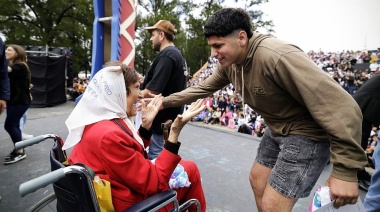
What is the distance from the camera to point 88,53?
19234 mm

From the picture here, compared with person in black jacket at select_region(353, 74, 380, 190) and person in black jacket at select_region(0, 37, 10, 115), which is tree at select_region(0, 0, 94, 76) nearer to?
person in black jacket at select_region(0, 37, 10, 115)

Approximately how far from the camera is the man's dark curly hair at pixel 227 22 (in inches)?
52.6

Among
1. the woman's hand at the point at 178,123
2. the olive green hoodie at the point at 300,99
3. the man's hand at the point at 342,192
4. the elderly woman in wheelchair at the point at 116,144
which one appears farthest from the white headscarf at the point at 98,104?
the man's hand at the point at 342,192

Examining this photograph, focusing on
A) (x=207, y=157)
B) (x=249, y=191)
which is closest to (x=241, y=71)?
(x=249, y=191)

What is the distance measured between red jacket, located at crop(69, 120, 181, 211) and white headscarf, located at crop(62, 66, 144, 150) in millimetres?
44

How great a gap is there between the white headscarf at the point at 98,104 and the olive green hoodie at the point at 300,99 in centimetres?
79

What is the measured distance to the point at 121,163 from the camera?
47.9 inches

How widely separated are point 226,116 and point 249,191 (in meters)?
7.78

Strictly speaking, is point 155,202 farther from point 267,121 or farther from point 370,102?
point 370,102

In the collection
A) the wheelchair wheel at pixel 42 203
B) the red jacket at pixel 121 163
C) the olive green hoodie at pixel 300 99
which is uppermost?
the olive green hoodie at pixel 300 99

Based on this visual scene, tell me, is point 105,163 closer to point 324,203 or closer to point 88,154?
point 88,154

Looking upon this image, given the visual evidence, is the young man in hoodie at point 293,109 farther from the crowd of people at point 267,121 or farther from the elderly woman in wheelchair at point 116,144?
the elderly woman in wheelchair at point 116,144

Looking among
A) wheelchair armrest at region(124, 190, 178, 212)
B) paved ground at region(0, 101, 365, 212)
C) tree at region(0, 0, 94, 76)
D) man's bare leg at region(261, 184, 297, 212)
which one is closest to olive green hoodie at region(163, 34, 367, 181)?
man's bare leg at region(261, 184, 297, 212)

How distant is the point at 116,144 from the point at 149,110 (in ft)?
2.42
